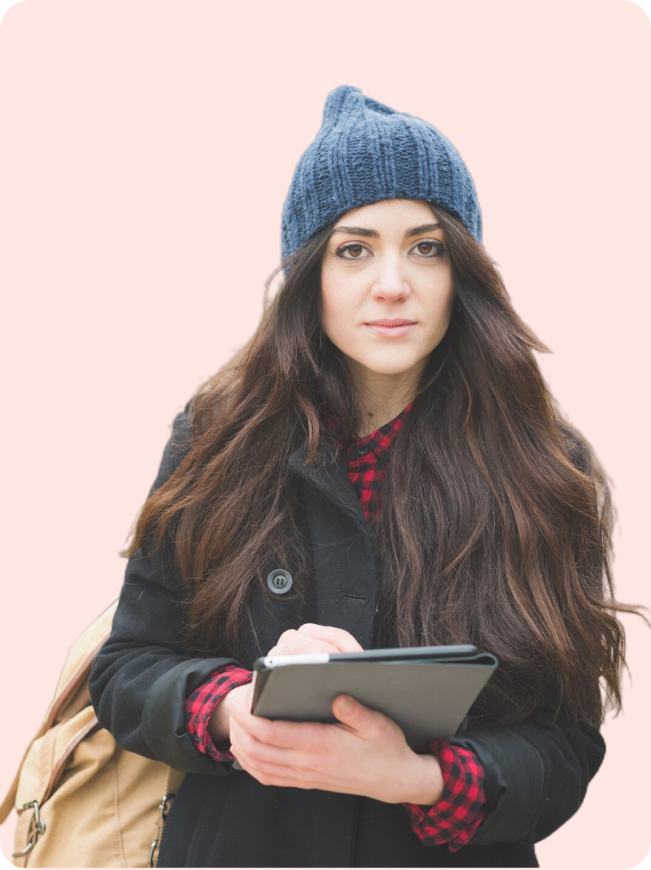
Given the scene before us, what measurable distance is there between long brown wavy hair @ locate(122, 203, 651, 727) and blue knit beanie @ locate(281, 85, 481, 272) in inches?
3.1

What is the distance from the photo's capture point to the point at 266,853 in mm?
2428

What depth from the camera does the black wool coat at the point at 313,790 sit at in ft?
7.66

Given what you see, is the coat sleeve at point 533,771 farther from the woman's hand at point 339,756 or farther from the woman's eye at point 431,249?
the woman's eye at point 431,249

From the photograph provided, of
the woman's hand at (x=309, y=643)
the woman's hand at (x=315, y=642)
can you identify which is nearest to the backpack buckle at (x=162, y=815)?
the woman's hand at (x=309, y=643)

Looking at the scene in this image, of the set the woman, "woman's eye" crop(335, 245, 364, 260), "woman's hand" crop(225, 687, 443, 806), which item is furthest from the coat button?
"woman's eye" crop(335, 245, 364, 260)

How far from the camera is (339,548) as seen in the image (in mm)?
2580

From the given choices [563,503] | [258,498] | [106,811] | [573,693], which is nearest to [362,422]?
[258,498]

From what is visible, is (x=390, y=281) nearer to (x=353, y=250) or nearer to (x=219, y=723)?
(x=353, y=250)

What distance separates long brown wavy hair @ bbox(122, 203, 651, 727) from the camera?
8.20 feet

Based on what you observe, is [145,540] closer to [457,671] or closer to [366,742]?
[366,742]

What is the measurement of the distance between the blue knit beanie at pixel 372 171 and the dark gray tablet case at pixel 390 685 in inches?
53.0

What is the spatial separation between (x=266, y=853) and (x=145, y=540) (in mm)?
974

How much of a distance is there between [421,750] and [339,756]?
348 mm

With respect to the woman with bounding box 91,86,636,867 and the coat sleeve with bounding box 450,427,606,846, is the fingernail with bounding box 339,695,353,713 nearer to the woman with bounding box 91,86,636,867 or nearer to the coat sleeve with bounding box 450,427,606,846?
the woman with bounding box 91,86,636,867
